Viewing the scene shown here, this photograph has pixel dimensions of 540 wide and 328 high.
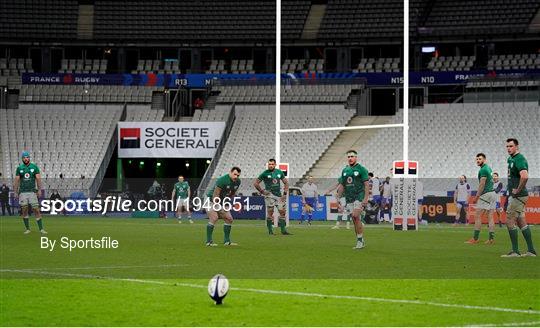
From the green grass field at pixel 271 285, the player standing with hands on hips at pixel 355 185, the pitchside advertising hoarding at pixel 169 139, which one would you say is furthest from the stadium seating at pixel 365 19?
the player standing with hands on hips at pixel 355 185

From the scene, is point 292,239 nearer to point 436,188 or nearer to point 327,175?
point 436,188

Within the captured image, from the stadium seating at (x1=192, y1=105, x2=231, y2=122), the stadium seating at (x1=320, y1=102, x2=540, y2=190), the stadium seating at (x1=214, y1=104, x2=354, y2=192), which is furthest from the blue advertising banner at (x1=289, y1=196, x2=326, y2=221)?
the stadium seating at (x1=192, y1=105, x2=231, y2=122)

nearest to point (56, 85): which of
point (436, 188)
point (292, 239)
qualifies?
point (436, 188)

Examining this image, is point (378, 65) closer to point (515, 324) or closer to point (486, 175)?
point (486, 175)

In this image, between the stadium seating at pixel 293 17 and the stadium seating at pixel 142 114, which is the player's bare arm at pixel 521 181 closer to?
the stadium seating at pixel 142 114

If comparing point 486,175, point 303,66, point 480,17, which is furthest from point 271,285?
point 303,66

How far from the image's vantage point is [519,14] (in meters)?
45.9

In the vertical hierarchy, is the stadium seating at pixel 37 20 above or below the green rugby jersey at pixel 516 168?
above

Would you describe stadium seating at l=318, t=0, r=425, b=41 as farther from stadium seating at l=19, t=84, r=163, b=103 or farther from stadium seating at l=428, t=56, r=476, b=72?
stadium seating at l=19, t=84, r=163, b=103

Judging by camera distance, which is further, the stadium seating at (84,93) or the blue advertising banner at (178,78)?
the stadium seating at (84,93)

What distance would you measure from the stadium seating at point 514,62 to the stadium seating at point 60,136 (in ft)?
57.6

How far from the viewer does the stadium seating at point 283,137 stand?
43219 mm

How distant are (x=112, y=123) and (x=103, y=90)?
2.60 meters

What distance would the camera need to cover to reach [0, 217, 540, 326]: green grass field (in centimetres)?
877
